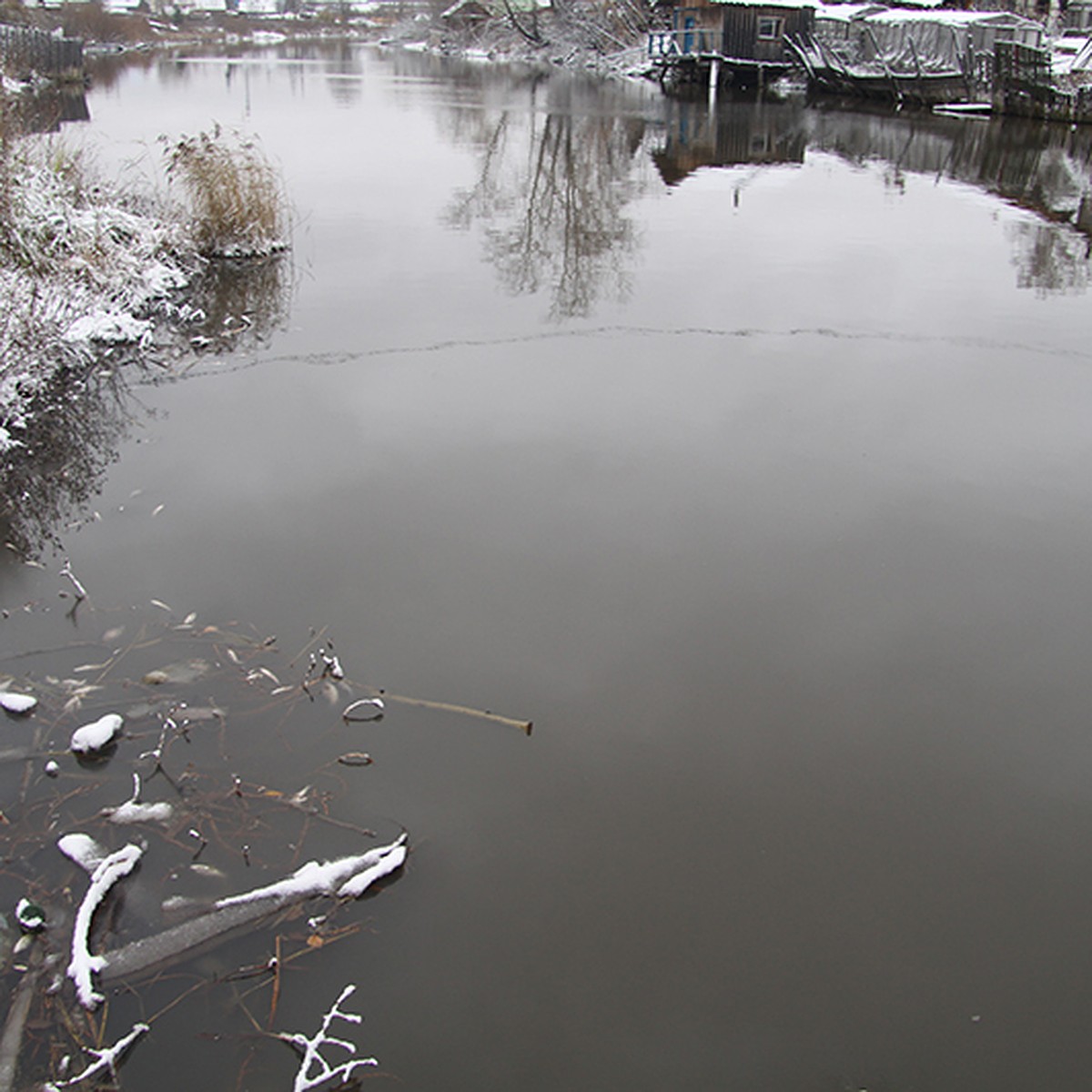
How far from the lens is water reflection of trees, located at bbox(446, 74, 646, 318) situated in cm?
1123

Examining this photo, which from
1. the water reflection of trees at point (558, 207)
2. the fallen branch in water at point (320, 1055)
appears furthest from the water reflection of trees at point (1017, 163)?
the fallen branch in water at point (320, 1055)

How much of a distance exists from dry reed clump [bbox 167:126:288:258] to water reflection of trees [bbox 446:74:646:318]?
2.82m

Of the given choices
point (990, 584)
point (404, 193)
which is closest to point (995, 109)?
point (404, 193)

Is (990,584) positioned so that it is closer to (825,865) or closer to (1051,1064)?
(825,865)

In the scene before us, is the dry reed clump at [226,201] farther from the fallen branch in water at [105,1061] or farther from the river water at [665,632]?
the fallen branch in water at [105,1061]

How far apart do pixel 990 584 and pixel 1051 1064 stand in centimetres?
296

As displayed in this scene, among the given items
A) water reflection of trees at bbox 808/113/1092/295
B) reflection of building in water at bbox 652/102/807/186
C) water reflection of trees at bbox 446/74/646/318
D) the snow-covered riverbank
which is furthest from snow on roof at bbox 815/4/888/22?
the snow-covered riverbank

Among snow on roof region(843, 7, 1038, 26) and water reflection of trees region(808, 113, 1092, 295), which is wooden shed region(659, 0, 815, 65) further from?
water reflection of trees region(808, 113, 1092, 295)

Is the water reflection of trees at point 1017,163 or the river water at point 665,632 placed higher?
the water reflection of trees at point 1017,163

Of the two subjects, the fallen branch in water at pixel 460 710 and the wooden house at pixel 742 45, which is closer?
the fallen branch in water at pixel 460 710

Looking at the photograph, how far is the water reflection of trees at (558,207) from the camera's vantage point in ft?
36.8

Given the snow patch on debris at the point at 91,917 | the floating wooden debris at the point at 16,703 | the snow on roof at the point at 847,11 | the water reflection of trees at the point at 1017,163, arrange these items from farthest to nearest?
the snow on roof at the point at 847,11, the water reflection of trees at the point at 1017,163, the floating wooden debris at the point at 16,703, the snow patch on debris at the point at 91,917

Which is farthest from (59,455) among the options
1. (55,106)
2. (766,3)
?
(766,3)

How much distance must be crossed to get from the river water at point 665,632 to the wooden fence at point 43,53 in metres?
24.9
